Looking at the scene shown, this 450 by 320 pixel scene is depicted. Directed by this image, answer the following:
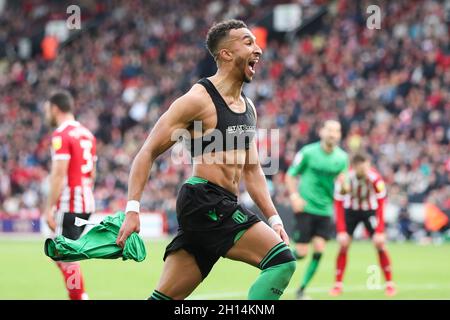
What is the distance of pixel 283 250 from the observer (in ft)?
22.3

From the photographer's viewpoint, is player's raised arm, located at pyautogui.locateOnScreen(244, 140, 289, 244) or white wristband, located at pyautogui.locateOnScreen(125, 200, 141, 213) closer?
white wristband, located at pyautogui.locateOnScreen(125, 200, 141, 213)

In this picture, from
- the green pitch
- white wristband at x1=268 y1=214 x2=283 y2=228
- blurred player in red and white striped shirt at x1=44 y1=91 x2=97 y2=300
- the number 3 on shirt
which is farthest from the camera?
the green pitch

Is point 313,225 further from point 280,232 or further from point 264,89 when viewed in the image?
point 264,89

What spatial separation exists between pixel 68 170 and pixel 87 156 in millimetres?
264

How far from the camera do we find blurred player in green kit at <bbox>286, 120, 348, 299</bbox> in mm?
13461

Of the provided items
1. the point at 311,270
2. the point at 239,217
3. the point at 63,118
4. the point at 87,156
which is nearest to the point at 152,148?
the point at 239,217

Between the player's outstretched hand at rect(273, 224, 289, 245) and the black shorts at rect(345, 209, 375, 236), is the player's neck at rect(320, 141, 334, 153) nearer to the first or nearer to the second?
the black shorts at rect(345, 209, 375, 236)

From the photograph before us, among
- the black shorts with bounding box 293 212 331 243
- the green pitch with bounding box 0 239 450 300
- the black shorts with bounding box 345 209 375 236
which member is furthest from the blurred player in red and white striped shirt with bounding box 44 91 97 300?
the black shorts with bounding box 345 209 375 236

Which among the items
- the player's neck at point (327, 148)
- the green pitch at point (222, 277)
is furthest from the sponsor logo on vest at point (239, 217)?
the player's neck at point (327, 148)

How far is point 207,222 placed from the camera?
6844 mm

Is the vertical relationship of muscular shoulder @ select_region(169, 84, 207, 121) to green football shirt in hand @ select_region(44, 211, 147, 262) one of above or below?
above

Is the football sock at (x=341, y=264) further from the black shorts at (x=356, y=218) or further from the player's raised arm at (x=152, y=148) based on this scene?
the player's raised arm at (x=152, y=148)

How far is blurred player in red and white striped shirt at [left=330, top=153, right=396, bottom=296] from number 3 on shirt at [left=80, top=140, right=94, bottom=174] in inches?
181

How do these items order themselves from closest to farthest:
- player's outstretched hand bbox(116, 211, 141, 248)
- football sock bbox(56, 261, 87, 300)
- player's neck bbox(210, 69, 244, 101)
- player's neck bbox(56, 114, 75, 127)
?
player's outstretched hand bbox(116, 211, 141, 248)
player's neck bbox(210, 69, 244, 101)
football sock bbox(56, 261, 87, 300)
player's neck bbox(56, 114, 75, 127)
